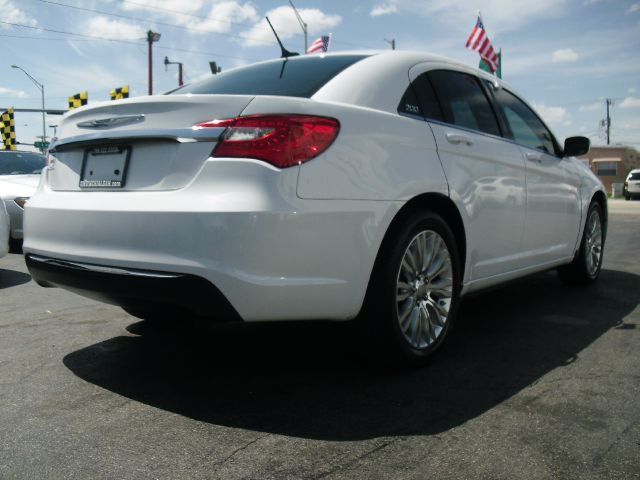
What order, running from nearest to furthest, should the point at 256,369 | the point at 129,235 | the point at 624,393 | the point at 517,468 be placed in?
the point at 517,468, the point at 129,235, the point at 624,393, the point at 256,369

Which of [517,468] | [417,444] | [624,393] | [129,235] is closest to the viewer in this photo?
[517,468]

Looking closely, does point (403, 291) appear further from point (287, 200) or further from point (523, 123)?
point (523, 123)

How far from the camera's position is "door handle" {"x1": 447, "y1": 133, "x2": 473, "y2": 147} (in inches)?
128

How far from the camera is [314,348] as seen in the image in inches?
134

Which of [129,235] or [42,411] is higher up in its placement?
[129,235]

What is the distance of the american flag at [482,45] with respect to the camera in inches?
642

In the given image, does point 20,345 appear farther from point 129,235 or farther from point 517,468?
point 517,468

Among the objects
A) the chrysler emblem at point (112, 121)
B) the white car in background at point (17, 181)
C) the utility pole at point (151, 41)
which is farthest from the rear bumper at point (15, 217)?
the utility pole at point (151, 41)

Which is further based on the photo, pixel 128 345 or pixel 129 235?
pixel 128 345

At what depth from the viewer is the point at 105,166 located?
274 centimetres

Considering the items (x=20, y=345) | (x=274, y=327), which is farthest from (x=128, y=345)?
(x=274, y=327)

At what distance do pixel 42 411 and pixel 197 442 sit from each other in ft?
2.48

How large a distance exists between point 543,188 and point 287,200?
8.27 ft

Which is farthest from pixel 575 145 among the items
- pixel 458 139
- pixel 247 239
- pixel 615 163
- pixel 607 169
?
pixel 607 169
